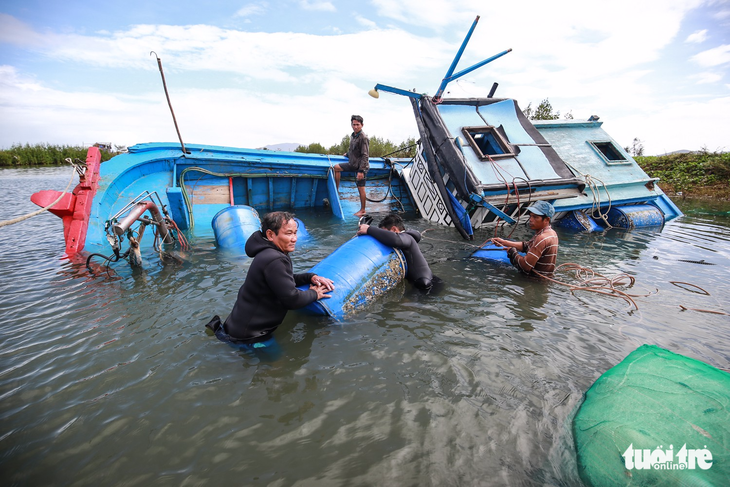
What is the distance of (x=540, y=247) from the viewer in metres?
5.13

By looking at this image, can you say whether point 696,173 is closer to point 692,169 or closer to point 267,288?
point 692,169

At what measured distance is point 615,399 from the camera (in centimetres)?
236

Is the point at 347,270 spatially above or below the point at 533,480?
above

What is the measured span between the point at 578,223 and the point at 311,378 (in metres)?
9.37

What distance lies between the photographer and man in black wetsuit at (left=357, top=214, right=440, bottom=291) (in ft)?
14.2

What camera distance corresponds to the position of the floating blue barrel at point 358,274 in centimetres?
366

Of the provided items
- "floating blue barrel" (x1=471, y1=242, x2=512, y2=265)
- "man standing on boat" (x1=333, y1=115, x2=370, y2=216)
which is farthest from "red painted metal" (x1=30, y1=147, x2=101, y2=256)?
"floating blue barrel" (x1=471, y1=242, x2=512, y2=265)

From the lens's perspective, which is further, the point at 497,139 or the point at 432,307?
the point at 497,139

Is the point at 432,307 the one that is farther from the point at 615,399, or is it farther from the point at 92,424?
the point at 92,424

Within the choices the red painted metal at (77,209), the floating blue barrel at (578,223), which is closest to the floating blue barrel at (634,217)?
the floating blue barrel at (578,223)

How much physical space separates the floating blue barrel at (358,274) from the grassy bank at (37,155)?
92.4 ft

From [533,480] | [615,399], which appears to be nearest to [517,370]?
[615,399]

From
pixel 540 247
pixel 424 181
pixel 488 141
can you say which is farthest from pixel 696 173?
pixel 540 247

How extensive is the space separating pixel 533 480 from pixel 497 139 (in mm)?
8458
